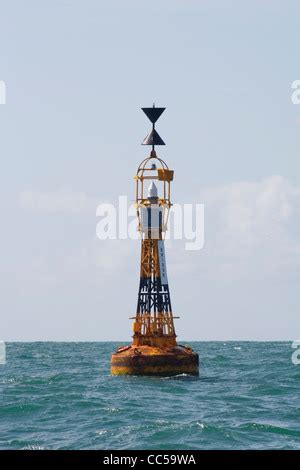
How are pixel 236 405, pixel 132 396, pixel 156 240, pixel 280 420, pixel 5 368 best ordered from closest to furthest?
pixel 280 420 → pixel 236 405 → pixel 132 396 → pixel 156 240 → pixel 5 368

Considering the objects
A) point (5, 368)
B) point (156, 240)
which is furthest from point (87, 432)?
point (5, 368)

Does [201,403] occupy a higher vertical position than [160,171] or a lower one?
lower

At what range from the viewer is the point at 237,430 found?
35188 mm

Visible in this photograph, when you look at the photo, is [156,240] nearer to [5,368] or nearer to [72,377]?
[72,377]

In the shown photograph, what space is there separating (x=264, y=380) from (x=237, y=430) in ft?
74.1

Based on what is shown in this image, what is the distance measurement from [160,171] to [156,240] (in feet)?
13.8

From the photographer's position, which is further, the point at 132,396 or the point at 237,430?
the point at 132,396

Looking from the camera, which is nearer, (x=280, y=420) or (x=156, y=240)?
(x=280, y=420)

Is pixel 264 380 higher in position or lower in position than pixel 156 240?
lower
